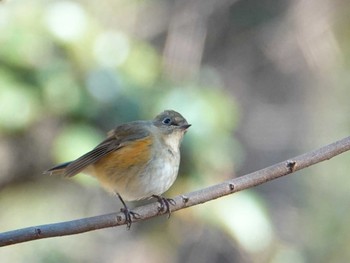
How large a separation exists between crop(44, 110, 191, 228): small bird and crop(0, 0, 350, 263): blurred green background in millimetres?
228

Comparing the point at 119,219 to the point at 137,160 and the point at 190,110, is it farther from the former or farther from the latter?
the point at 190,110

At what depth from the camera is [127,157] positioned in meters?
3.75

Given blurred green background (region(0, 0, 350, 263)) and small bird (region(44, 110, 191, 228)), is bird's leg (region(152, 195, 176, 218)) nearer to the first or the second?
small bird (region(44, 110, 191, 228))

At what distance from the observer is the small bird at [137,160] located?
3.62 meters

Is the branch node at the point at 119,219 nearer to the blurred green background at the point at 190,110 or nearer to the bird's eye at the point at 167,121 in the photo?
the bird's eye at the point at 167,121

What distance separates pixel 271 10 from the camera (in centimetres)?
662

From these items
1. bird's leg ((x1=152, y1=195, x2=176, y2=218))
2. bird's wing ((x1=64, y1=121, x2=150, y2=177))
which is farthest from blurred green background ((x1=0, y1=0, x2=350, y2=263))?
bird's leg ((x1=152, y1=195, x2=176, y2=218))

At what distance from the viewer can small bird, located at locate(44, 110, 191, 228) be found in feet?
11.9

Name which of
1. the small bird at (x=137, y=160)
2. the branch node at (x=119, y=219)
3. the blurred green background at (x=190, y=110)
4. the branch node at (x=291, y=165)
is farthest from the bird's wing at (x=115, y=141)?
the branch node at (x=291, y=165)

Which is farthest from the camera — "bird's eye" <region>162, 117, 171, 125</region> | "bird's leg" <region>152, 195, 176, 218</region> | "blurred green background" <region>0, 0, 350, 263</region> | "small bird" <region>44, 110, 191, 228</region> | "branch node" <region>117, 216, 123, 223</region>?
"blurred green background" <region>0, 0, 350, 263</region>

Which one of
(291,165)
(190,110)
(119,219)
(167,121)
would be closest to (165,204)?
(119,219)

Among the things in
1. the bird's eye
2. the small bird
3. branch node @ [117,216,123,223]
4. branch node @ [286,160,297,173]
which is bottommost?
branch node @ [117,216,123,223]

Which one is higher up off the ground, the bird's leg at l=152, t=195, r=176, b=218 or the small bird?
the small bird

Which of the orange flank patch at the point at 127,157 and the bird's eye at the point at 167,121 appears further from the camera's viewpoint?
the bird's eye at the point at 167,121
